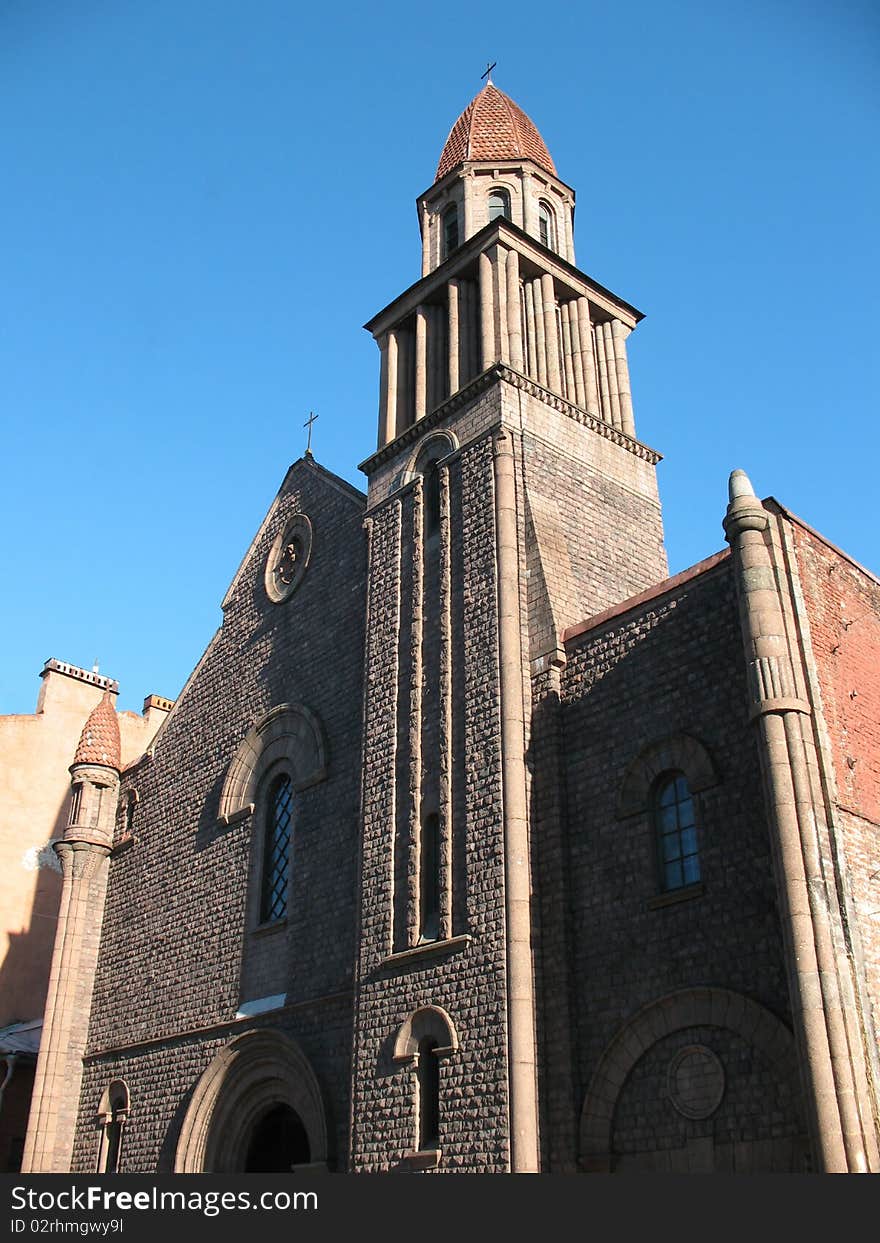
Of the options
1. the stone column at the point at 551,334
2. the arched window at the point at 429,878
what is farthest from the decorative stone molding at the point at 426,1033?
the stone column at the point at 551,334

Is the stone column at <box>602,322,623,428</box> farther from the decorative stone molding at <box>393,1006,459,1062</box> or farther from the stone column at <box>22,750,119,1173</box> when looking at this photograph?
the stone column at <box>22,750,119,1173</box>

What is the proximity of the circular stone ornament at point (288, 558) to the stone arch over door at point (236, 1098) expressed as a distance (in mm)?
8549

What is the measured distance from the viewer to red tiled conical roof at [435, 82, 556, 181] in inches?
964

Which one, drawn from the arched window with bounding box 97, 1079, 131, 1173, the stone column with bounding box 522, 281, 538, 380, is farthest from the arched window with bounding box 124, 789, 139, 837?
the stone column with bounding box 522, 281, 538, 380

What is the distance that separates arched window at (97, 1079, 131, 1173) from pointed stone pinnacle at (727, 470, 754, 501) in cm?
1546

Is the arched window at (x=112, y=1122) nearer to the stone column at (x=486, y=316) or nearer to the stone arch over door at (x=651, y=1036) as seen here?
the stone arch over door at (x=651, y=1036)

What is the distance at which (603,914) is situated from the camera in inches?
598

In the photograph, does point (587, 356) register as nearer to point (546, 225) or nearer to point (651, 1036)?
point (546, 225)

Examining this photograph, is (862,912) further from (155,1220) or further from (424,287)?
(424,287)

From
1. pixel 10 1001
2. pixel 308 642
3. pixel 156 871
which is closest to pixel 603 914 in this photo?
pixel 308 642

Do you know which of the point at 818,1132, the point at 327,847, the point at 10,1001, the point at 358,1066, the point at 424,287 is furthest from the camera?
the point at 10,1001

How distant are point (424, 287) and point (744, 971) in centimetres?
1396

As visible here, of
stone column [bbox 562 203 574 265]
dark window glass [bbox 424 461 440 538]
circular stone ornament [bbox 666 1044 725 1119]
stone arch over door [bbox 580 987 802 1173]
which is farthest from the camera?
stone column [bbox 562 203 574 265]

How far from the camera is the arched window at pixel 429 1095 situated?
15.5m
